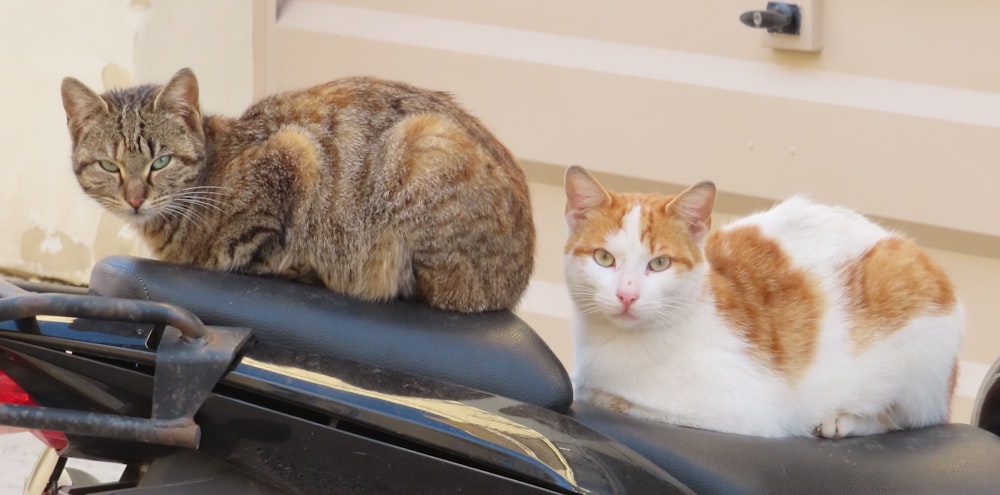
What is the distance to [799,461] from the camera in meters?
1.45

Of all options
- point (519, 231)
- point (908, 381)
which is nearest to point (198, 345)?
point (519, 231)

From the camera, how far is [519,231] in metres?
1.78

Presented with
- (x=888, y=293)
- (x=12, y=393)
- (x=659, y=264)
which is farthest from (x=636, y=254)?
(x=12, y=393)

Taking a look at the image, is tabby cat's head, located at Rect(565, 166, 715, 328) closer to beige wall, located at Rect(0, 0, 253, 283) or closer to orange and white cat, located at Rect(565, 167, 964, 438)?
orange and white cat, located at Rect(565, 167, 964, 438)

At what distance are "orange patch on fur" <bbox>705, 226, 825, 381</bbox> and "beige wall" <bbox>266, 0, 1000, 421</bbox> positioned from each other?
0.83m

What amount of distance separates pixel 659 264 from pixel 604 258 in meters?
0.09

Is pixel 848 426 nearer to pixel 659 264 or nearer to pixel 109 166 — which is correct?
pixel 659 264

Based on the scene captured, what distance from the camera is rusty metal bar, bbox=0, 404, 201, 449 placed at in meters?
1.25

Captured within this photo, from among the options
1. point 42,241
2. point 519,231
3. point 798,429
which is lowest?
point 42,241

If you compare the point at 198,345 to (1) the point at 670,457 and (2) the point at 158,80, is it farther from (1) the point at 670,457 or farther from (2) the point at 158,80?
(2) the point at 158,80

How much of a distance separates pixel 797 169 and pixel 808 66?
240 millimetres

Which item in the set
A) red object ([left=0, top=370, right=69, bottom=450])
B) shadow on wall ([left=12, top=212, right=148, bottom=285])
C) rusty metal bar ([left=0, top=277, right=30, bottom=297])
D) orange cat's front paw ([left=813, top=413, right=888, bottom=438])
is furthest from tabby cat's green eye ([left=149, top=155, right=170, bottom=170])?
shadow on wall ([left=12, top=212, right=148, bottom=285])

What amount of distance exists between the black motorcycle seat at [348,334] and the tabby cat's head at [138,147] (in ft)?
0.97

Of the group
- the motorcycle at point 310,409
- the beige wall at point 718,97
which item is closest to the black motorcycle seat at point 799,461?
the motorcycle at point 310,409
